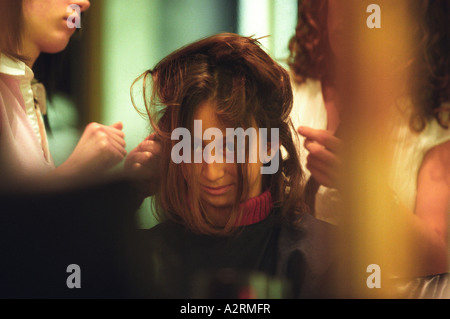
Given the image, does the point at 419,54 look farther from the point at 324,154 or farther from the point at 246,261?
the point at 246,261

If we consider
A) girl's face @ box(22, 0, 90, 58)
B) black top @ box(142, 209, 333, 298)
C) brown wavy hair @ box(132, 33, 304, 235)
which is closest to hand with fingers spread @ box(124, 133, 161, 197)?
brown wavy hair @ box(132, 33, 304, 235)

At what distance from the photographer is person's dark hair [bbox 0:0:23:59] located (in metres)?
1.27

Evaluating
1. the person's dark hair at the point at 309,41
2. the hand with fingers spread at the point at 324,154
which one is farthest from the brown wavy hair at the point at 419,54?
the hand with fingers spread at the point at 324,154

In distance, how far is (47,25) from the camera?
1.29 meters

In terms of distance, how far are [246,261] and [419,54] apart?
2.18 feet

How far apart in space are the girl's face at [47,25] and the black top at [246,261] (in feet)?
1.77

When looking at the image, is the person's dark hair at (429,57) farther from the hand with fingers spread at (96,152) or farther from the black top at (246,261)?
the hand with fingers spread at (96,152)

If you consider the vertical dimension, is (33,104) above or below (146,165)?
above

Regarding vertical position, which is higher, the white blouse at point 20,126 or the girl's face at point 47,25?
the girl's face at point 47,25

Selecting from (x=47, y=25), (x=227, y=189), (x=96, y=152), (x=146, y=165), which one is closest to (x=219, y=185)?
(x=227, y=189)

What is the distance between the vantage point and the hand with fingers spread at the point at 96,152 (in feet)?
4.19

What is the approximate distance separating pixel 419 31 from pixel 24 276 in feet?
3.76
